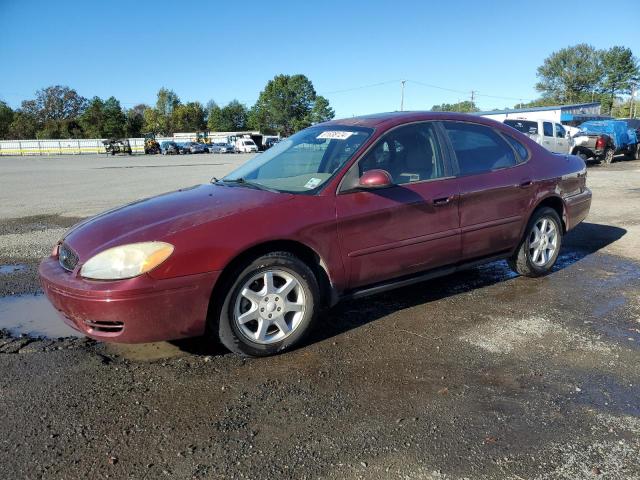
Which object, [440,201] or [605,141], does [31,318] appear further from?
[605,141]

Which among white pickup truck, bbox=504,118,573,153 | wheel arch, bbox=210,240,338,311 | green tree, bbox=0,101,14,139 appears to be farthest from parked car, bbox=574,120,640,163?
green tree, bbox=0,101,14,139

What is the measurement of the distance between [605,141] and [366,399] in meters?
20.8

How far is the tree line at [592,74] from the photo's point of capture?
9062 centimetres

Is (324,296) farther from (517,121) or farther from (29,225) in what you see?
(517,121)

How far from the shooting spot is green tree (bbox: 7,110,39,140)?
90863 mm

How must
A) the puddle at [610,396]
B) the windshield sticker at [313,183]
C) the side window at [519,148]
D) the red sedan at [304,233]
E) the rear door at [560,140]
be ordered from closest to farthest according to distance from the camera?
the puddle at [610,396] → the red sedan at [304,233] → the windshield sticker at [313,183] → the side window at [519,148] → the rear door at [560,140]

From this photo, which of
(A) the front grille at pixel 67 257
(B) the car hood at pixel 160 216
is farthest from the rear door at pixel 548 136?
(A) the front grille at pixel 67 257

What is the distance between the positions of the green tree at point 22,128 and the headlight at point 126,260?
103638 millimetres

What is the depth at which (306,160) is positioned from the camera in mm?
4176

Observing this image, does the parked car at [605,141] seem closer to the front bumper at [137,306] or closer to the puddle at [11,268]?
the puddle at [11,268]

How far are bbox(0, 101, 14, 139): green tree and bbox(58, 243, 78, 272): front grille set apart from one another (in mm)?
105302

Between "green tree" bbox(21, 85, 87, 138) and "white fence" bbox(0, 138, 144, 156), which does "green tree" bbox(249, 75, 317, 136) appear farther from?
"white fence" bbox(0, 138, 144, 156)

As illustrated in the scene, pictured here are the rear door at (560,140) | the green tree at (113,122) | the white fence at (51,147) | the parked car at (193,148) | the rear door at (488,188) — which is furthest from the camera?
the green tree at (113,122)

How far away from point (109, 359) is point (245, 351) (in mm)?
953
